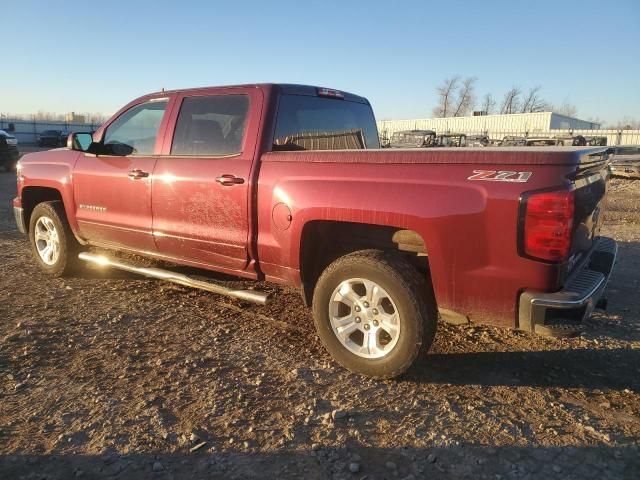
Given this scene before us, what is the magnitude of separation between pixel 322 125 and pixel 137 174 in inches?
68.1

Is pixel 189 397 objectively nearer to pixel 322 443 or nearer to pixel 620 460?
pixel 322 443

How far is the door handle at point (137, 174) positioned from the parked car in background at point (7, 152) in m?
15.7

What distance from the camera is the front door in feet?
15.0

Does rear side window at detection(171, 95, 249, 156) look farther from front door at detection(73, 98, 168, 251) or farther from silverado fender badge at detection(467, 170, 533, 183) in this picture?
silverado fender badge at detection(467, 170, 533, 183)

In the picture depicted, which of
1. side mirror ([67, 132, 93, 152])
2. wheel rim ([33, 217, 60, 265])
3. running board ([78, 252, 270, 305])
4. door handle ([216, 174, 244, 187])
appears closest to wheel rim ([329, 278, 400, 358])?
running board ([78, 252, 270, 305])

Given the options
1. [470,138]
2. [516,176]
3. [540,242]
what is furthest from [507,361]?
[470,138]

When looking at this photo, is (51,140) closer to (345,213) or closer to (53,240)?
(53,240)

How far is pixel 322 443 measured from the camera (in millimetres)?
2652

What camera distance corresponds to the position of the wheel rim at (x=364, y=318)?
326cm

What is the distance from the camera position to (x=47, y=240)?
5688 millimetres

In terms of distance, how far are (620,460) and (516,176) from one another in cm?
153

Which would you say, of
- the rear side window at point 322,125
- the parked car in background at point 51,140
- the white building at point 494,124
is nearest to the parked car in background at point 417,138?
the rear side window at point 322,125

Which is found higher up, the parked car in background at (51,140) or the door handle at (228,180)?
the parked car in background at (51,140)

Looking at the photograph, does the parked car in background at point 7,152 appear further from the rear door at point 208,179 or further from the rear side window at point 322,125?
the rear side window at point 322,125
